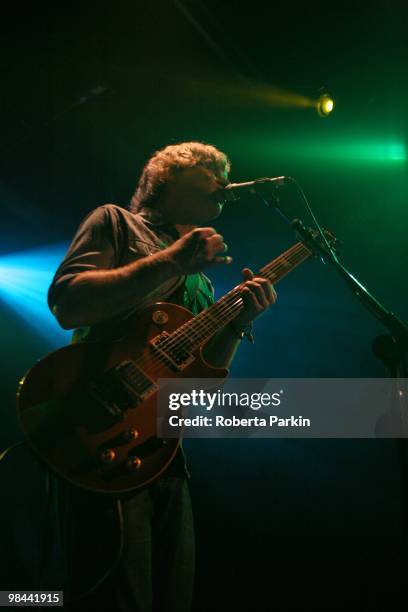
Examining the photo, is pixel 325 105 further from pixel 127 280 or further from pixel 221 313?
pixel 127 280

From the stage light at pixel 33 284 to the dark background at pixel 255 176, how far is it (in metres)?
0.13

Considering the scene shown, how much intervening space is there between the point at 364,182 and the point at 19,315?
4.47 meters

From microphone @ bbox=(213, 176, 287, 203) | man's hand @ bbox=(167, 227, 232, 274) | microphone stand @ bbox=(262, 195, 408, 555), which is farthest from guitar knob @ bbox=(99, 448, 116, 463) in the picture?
→ microphone @ bbox=(213, 176, 287, 203)

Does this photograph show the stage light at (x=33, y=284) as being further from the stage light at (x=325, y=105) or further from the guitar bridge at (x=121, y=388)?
the guitar bridge at (x=121, y=388)

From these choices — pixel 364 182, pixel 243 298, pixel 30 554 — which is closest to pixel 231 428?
pixel 243 298

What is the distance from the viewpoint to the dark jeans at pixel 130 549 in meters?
1.40

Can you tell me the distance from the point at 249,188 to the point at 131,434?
1.29 meters

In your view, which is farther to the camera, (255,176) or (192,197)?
(255,176)

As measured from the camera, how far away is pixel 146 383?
1.66m

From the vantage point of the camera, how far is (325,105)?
13.8 ft

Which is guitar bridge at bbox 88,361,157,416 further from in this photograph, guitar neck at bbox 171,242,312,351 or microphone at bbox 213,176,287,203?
microphone at bbox 213,176,287,203

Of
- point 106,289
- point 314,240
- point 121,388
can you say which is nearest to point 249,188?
point 314,240

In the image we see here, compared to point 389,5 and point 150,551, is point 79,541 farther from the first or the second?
point 389,5

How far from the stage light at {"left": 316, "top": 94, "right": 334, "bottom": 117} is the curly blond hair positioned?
2.13 m
